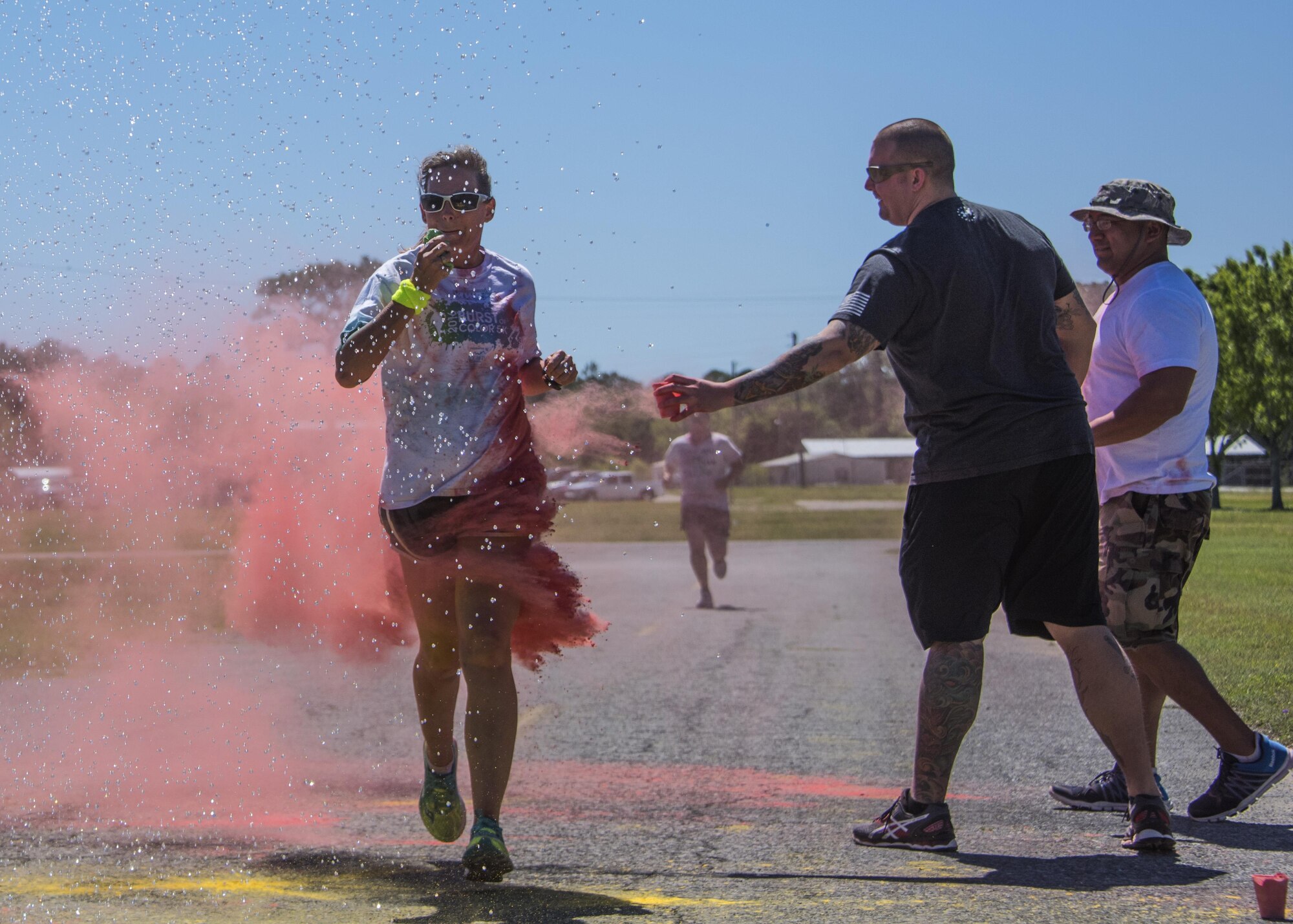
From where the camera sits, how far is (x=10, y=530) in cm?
637

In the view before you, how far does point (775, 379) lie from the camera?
150 inches

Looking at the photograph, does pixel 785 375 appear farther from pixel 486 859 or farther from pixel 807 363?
pixel 486 859

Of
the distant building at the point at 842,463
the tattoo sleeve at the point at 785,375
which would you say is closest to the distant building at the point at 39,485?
the tattoo sleeve at the point at 785,375

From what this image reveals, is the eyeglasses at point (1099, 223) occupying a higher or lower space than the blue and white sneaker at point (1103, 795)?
higher

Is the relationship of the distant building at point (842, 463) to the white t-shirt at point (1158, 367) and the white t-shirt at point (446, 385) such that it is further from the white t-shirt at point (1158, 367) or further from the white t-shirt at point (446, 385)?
the white t-shirt at point (446, 385)

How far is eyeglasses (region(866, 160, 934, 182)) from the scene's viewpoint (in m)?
4.15

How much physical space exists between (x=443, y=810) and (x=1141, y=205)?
2.90 meters

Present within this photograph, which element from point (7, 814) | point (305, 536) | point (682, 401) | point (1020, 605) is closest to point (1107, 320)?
point (1020, 605)

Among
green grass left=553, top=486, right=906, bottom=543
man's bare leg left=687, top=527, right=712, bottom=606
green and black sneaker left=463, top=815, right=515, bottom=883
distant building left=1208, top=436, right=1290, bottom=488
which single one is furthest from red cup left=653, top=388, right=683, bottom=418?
green grass left=553, top=486, right=906, bottom=543

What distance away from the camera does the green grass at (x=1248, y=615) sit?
20.4 ft

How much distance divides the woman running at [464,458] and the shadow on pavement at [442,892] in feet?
0.63

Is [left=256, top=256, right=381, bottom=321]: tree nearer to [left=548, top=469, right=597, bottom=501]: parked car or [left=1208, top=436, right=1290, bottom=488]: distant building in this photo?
[left=548, top=469, right=597, bottom=501]: parked car

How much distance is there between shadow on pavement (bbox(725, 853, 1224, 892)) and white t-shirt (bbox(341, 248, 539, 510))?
4.35 ft

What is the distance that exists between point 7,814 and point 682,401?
2.58 metres
